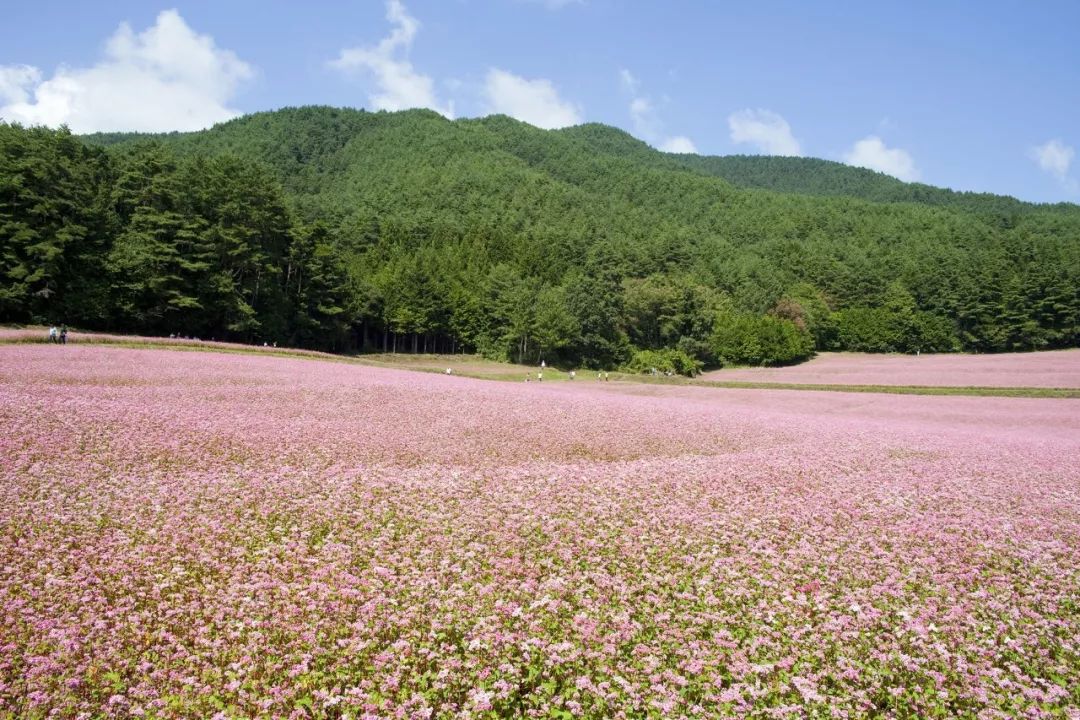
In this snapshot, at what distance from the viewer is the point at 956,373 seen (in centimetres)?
7012

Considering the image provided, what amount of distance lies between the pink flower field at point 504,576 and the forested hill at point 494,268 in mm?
50071

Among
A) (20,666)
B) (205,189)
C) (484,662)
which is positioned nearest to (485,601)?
(484,662)

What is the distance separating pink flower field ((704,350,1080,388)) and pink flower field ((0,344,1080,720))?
44.8m

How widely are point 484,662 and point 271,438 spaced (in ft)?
51.2

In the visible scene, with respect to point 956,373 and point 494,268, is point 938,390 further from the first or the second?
point 494,268

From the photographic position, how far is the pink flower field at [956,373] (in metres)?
61.3

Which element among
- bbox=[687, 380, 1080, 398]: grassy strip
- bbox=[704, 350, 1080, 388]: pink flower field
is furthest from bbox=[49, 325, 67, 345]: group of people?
bbox=[704, 350, 1080, 388]: pink flower field

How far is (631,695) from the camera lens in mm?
7547

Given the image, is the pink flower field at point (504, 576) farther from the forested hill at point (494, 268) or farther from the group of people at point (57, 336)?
the forested hill at point (494, 268)

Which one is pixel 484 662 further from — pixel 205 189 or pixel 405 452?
pixel 205 189

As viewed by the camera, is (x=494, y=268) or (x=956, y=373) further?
(x=494, y=268)

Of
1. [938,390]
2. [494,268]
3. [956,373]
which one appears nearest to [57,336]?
[938,390]

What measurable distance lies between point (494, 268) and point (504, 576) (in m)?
106

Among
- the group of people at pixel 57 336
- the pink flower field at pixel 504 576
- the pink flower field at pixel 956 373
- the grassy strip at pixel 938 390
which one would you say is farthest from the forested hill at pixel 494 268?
the pink flower field at pixel 504 576
